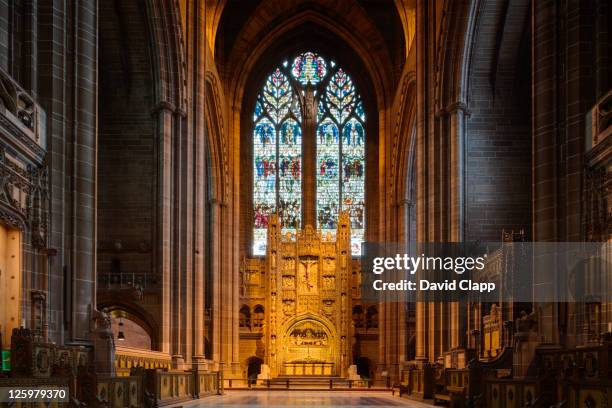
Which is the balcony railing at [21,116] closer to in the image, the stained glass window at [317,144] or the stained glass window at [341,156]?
the stained glass window at [317,144]

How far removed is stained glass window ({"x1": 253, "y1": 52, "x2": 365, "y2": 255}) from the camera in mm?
47719

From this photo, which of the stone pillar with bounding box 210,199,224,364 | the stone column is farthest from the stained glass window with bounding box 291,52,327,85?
the stone column

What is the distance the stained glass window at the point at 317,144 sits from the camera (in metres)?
47.7

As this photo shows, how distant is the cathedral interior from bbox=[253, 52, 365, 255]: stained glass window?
0.11 meters

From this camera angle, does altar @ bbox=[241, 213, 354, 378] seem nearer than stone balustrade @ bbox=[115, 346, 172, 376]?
No

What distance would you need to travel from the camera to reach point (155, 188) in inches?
1115

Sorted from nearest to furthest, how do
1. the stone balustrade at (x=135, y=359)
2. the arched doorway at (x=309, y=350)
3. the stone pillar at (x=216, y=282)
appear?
1. the stone balustrade at (x=135, y=359)
2. the stone pillar at (x=216, y=282)
3. the arched doorway at (x=309, y=350)

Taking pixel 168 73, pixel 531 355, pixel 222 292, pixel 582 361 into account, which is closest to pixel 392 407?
pixel 531 355

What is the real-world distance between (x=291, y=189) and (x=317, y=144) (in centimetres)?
279

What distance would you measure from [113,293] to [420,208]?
35.4 feet

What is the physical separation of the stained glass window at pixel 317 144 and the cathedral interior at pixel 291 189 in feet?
0.37

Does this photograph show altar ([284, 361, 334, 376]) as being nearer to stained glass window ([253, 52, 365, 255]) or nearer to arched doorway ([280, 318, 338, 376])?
arched doorway ([280, 318, 338, 376])

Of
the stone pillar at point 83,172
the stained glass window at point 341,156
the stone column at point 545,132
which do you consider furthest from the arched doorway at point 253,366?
the stone column at point 545,132

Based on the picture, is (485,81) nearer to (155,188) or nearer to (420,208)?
(420,208)
